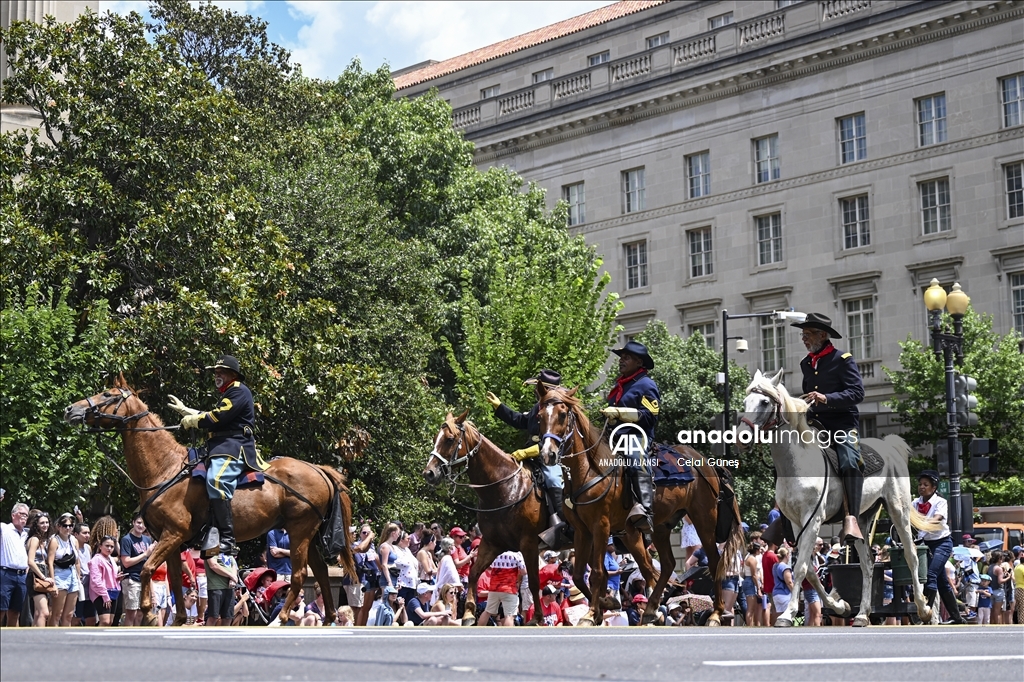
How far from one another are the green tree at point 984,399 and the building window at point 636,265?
1685cm

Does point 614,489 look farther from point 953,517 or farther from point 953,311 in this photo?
point 953,311

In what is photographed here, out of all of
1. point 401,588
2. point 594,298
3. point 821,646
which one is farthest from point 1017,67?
point 821,646

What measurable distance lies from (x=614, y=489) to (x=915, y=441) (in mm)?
35572

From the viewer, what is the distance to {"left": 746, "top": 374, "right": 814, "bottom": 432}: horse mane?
610 inches

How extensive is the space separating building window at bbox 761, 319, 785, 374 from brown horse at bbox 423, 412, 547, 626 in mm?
42327

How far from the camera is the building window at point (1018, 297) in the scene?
5325cm

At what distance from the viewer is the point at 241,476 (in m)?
17.7

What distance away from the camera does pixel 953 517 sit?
78.9 feet

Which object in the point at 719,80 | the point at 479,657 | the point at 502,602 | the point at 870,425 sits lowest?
the point at 502,602

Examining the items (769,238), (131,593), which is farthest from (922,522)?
(769,238)

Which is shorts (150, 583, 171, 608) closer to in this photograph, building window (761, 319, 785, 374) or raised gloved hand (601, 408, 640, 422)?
raised gloved hand (601, 408, 640, 422)

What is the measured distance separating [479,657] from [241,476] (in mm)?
9234

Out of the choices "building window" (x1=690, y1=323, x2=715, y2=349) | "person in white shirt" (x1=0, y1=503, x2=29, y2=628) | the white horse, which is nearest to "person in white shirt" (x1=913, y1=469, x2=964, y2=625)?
the white horse

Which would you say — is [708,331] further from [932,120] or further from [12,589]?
[12,589]
